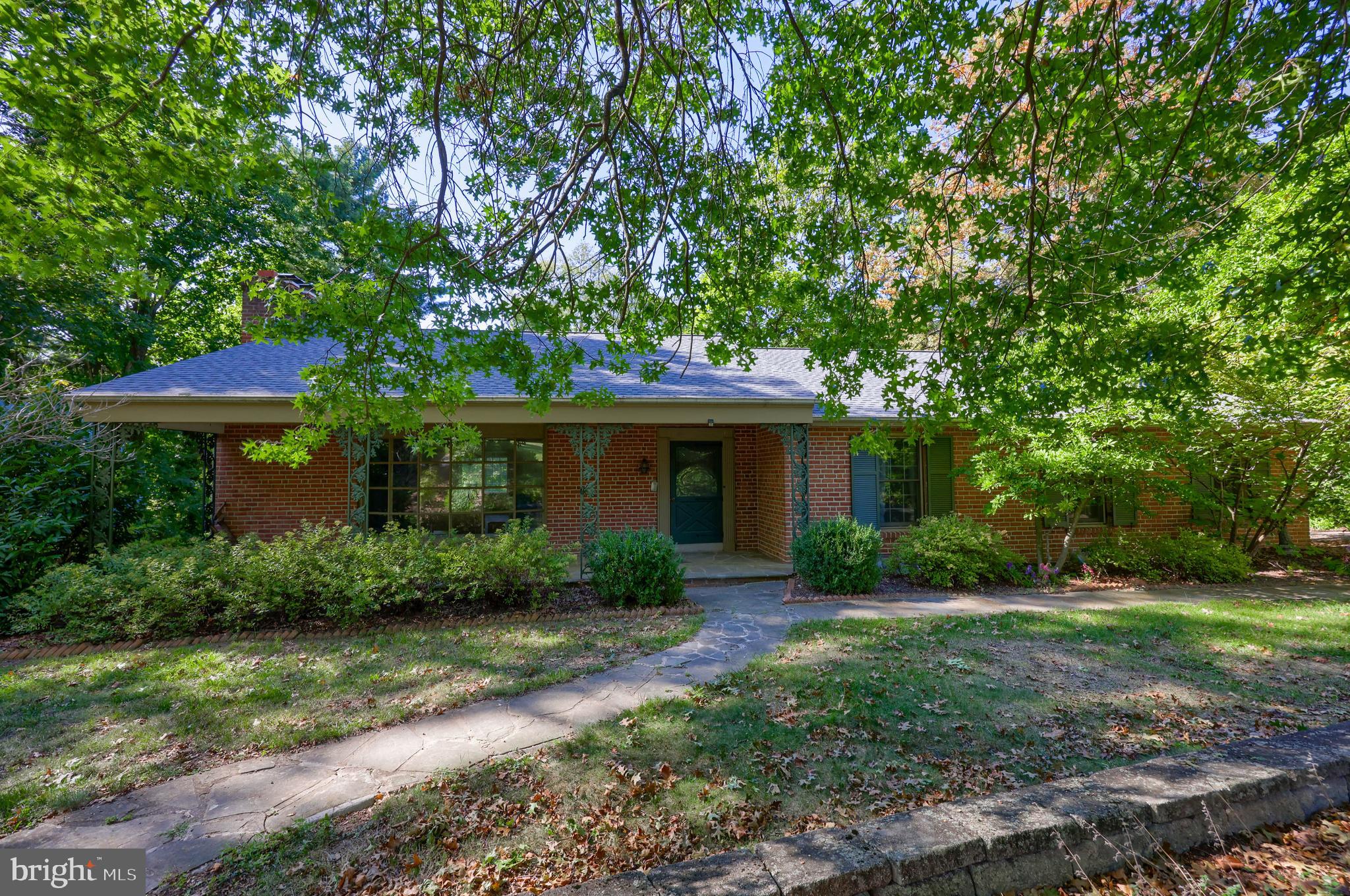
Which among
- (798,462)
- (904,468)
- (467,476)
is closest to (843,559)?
(798,462)

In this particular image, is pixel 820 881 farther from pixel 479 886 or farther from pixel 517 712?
pixel 517 712

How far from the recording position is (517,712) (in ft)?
14.5

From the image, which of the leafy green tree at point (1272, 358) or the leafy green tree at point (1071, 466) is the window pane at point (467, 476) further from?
the leafy green tree at point (1272, 358)

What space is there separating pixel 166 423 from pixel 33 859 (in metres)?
6.59

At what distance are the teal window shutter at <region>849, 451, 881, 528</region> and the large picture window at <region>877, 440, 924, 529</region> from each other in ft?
1.69

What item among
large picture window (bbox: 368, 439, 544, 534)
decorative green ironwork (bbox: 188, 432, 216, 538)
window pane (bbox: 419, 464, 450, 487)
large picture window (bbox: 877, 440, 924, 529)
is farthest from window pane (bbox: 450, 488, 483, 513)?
large picture window (bbox: 877, 440, 924, 529)

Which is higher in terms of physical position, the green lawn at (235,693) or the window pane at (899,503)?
the window pane at (899,503)

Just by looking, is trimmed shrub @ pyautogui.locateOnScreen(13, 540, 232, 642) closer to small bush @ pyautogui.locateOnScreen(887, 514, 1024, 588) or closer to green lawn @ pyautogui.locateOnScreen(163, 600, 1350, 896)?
green lawn @ pyautogui.locateOnScreen(163, 600, 1350, 896)

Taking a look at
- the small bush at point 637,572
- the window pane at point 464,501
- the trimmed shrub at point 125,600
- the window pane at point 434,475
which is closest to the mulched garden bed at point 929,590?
the small bush at point 637,572

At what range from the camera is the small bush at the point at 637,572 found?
25.0 feet

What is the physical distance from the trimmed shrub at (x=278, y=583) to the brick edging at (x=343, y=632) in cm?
Answer: 16

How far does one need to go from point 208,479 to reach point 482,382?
4798 millimetres

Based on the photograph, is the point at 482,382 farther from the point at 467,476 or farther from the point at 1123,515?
the point at 1123,515

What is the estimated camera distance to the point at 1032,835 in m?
2.47
